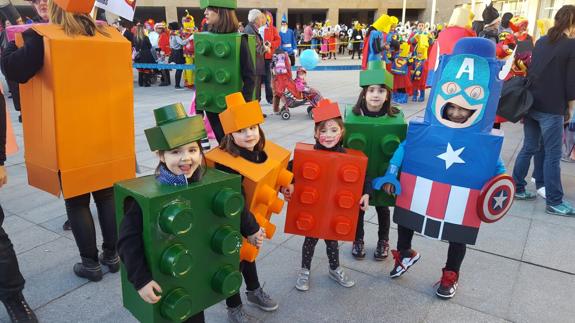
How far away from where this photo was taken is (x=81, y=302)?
2648 millimetres

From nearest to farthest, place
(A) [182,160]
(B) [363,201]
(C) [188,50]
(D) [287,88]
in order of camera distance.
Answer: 1. (A) [182,160]
2. (B) [363,201]
3. (D) [287,88]
4. (C) [188,50]

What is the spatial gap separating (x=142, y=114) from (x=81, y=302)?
6.49 metres

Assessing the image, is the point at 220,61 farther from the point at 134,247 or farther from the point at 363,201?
the point at 134,247

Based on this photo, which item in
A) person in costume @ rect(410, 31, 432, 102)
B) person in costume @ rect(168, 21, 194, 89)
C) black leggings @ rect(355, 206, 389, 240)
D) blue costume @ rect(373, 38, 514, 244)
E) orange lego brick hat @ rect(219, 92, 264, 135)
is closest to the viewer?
orange lego brick hat @ rect(219, 92, 264, 135)

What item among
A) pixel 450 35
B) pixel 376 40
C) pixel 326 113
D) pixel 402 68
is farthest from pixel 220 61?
pixel 402 68

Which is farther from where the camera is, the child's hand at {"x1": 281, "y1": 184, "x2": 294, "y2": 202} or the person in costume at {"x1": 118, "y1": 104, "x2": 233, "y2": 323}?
the child's hand at {"x1": 281, "y1": 184, "x2": 294, "y2": 202}

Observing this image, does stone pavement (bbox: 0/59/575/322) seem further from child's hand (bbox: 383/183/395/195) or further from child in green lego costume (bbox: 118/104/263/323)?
child in green lego costume (bbox: 118/104/263/323)

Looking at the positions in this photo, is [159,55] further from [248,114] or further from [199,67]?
[248,114]

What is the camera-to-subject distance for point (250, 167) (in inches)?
89.2

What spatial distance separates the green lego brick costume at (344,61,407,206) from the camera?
2.75 meters

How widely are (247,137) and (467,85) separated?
1243 millimetres

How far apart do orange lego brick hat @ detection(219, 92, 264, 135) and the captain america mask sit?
107 cm

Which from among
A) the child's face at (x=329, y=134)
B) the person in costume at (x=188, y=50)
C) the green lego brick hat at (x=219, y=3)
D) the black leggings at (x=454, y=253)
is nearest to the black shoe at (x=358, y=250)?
the black leggings at (x=454, y=253)

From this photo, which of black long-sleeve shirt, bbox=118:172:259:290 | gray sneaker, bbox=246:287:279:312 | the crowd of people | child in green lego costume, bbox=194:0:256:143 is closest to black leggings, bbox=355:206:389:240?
the crowd of people
